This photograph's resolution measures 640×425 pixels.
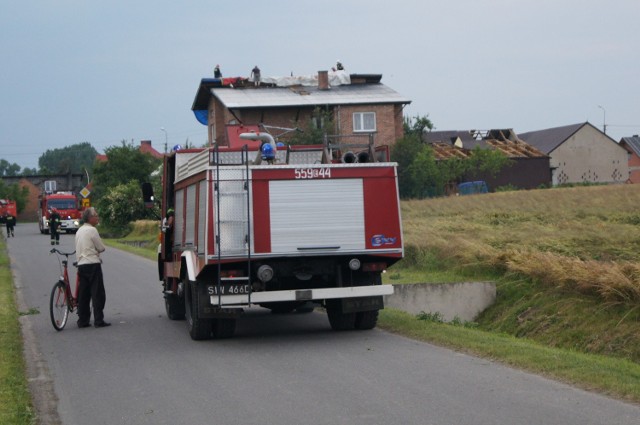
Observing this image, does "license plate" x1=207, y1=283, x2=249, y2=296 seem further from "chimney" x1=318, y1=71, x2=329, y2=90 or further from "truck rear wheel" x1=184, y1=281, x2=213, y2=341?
"chimney" x1=318, y1=71, x2=329, y2=90

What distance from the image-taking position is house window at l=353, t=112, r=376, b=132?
59.3m

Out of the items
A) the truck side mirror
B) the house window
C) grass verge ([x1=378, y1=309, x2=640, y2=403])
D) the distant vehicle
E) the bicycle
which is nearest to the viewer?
grass verge ([x1=378, y1=309, x2=640, y2=403])

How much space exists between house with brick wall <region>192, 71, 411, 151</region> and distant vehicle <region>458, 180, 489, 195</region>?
756cm

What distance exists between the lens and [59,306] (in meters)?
15.8

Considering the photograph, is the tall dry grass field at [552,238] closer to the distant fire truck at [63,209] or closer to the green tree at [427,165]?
the green tree at [427,165]

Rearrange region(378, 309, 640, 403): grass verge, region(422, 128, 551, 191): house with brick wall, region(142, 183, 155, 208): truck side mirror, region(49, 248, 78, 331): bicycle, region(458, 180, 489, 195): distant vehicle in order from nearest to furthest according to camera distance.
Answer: region(378, 309, 640, 403): grass verge
region(49, 248, 78, 331): bicycle
region(142, 183, 155, 208): truck side mirror
region(458, 180, 489, 195): distant vehicle
region(422, 128, 551, 191): house with brick wall

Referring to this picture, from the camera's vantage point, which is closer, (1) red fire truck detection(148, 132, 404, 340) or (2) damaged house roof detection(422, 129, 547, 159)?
(1) red fire truck detection(148, 132, 404, 340)

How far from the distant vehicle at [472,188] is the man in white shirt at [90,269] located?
52.3 m

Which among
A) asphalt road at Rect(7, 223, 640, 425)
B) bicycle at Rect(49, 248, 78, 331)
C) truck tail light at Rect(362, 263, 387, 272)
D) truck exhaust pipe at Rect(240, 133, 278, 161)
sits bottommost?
asphalt road at Rect(7, 223, 640, 425)

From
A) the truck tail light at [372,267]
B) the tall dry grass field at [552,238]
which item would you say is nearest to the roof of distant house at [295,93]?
the tall dry grass field at [552,238]

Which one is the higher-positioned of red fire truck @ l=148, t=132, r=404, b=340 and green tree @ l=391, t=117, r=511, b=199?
green tree @ l=391, t=117, r=511, b=199

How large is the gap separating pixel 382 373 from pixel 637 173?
312 feet

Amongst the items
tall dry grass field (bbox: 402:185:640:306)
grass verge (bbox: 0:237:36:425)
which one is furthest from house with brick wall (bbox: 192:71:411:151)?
grass verge (bbox: 0:237:36:425)

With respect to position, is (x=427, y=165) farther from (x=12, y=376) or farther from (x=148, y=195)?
(x=12, y=376)
